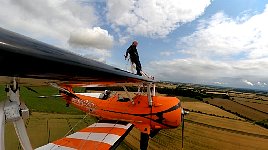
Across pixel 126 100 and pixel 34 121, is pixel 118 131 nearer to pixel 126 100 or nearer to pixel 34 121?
pixel 126 100

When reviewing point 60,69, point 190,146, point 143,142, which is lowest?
point 190,146

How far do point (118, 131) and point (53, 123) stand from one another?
8299mm

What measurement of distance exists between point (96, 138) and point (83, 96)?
4063mm

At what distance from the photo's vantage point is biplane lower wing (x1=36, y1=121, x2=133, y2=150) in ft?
21.1

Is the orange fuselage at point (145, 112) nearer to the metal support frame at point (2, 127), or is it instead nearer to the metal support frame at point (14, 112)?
the metal support frame at point (14, 112)

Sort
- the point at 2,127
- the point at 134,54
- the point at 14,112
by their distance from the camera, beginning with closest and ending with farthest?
the point at 2,127 → the point at 14,112 → the point at 134,54

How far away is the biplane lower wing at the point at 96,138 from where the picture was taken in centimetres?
643

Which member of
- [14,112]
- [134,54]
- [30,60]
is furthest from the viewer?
[134,54]

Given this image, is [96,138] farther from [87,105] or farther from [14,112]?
[14,112]

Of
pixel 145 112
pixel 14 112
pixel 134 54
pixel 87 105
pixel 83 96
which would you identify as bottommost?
pixel 145 112

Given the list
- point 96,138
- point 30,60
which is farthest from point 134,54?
point 30,60

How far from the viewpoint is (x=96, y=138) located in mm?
7738

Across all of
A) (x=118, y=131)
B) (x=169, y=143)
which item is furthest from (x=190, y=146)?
(x=118, y=131)

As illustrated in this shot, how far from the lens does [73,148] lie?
6.29 metres
